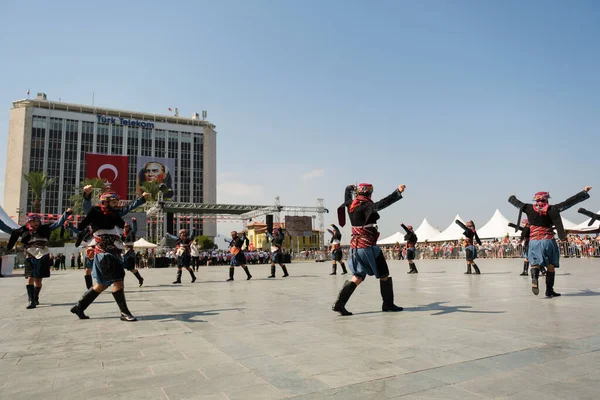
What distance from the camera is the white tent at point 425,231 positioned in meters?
41.7

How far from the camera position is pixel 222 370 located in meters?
3.36

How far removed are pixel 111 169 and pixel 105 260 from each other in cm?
6381

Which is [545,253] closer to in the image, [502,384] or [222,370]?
[502,384]

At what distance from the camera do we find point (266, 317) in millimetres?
5992

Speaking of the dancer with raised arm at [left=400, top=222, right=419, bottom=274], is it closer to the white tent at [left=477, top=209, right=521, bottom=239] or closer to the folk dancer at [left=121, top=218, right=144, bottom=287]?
→ the folk dancer at [left=121, top=218, right=144, bottom=287]

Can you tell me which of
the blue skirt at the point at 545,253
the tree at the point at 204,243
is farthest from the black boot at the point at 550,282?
the tree at the point at 204,243

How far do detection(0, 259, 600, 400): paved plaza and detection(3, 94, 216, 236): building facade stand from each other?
236ft

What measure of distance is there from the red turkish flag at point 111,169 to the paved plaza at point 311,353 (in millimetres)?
61475

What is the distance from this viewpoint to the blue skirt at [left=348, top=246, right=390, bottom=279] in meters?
6.18

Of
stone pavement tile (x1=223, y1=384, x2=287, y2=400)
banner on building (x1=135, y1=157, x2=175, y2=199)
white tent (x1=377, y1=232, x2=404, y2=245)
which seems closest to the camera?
stone pavement tile (x1=223, y1=384, x2=287, y2=400)

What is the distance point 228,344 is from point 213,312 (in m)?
2.45

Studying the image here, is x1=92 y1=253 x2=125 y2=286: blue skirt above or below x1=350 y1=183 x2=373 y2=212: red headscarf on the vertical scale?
below

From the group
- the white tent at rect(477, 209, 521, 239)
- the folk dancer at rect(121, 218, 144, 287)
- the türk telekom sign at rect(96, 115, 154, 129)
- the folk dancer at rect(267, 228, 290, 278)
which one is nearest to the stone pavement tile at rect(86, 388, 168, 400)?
the folk dancer at rect(121, 218, 144, 287)

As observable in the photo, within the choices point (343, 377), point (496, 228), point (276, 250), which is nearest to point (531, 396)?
point (343, 377)
